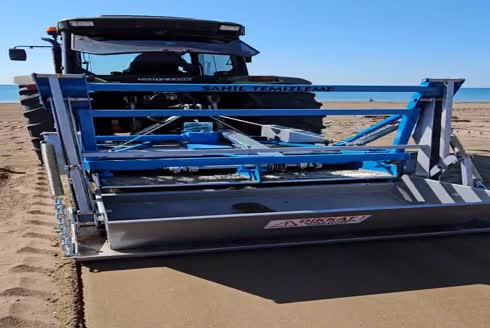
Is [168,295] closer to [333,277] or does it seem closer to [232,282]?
[232,282]

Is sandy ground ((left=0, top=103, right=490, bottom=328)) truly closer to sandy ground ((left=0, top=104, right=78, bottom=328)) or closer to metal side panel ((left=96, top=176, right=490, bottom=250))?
sandy ground ((left=0, top=104, right=78, bottom=328))

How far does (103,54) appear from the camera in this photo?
5125 millimetres

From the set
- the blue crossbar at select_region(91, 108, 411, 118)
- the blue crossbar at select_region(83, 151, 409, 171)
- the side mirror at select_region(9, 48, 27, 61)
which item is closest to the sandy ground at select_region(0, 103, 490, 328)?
the blue crossbar at select_region(83, 151, 409, 171)

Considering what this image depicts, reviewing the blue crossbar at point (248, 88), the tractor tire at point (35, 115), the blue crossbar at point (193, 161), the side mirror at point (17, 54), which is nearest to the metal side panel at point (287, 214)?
the blue crossbar at point (193, 161)

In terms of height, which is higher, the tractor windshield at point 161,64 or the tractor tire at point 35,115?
the tractor windshield at point 161,64

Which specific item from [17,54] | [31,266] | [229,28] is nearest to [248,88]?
[31,266]

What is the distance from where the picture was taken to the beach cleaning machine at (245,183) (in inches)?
111

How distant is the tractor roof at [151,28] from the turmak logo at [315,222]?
10.0ft

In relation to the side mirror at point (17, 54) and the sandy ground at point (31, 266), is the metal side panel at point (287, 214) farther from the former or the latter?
the side mirror at point (17, 54)

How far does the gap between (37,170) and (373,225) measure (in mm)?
4421

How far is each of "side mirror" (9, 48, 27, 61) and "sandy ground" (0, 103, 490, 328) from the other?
2970 millimetres

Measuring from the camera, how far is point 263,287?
8.30 feet

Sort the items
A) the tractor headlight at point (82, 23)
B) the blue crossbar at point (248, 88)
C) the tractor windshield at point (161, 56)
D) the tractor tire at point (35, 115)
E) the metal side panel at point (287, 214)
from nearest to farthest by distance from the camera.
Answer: the metal side panel at point (287, 214), the blue crossbar at point (248, 88), the tractor headlight at point (82, 23), the tractor windshield at point (161, 56), the tractor tire at point (35, 115)

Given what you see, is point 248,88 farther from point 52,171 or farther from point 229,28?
point 229,28
